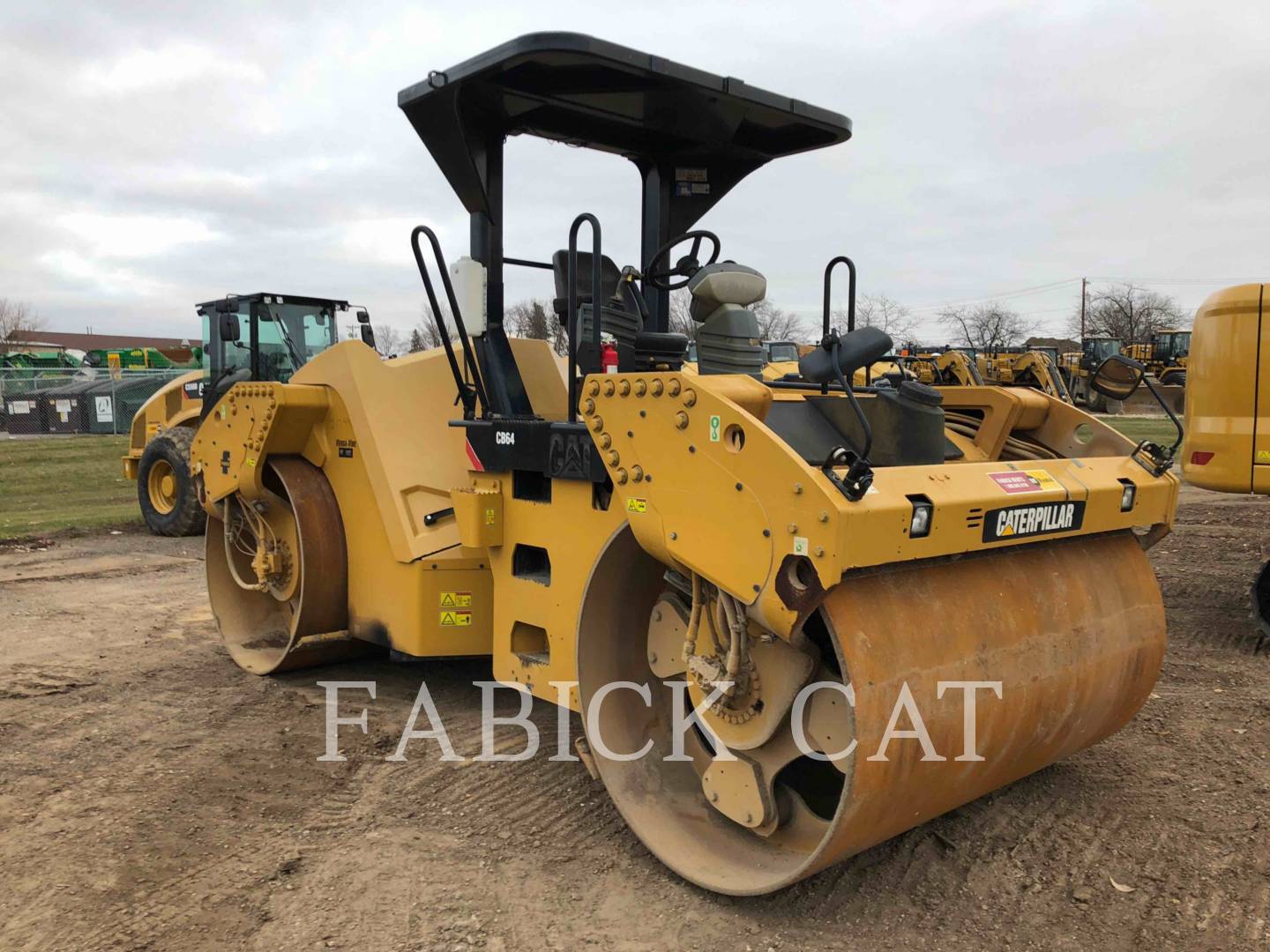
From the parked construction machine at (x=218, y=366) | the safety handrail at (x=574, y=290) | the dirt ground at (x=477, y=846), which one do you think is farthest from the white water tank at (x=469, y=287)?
the parked construction machine at (x=218, y=366)

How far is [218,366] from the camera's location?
1030 centimetres

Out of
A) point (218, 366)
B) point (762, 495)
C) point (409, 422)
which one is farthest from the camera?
point (218, 366)

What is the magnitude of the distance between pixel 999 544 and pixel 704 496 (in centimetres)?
82

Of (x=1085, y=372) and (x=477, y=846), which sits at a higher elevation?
(x=1085, y=372)

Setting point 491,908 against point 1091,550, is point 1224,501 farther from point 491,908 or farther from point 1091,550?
point 491,908

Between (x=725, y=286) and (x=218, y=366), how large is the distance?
26.2ft

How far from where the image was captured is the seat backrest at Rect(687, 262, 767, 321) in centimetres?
364

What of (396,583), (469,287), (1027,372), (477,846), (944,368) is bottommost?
(477,846)

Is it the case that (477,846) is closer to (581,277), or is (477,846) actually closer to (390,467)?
(390,467)

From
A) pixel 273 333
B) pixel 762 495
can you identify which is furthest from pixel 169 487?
pixel 762 495

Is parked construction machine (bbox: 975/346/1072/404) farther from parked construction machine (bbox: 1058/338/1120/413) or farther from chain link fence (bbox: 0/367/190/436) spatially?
chain link fence (bbox: 0/367/190/436)

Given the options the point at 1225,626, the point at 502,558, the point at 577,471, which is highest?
the point at 577,471

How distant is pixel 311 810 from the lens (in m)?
3.53

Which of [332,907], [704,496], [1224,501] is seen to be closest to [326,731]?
[332,907]
